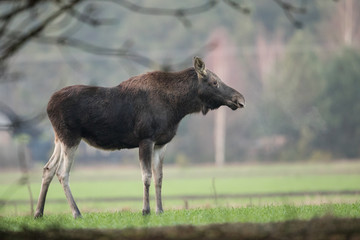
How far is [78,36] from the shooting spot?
10288 centimetres

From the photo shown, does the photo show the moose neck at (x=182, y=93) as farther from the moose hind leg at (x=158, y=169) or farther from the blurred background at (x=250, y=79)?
the blurred background at (x=250, y=79)

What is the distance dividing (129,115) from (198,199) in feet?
51.9

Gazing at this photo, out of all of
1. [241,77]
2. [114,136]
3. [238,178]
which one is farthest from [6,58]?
[241,77]

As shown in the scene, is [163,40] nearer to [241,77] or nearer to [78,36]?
[78,36]

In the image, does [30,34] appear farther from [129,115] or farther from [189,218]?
[129,115]

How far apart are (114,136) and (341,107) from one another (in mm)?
59090

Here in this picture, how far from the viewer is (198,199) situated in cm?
2975

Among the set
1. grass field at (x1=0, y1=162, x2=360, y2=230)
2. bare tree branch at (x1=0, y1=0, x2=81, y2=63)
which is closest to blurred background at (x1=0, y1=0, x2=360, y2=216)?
grass field at (x1=0, y1=162, x2=360, y2=230)

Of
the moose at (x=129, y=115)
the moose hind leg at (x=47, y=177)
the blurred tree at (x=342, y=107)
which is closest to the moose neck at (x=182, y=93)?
the moose at (x=129, y=115)

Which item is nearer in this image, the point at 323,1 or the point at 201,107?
the point at 201,107

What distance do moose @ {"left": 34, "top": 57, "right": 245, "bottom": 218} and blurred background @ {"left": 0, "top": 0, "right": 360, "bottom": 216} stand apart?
43.7 meters

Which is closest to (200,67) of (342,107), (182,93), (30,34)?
(182,93)

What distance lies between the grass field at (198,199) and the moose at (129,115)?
0.97m

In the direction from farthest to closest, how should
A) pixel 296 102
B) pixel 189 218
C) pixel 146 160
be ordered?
pixel 296 102, pixel 146 160, pixel 189 218
